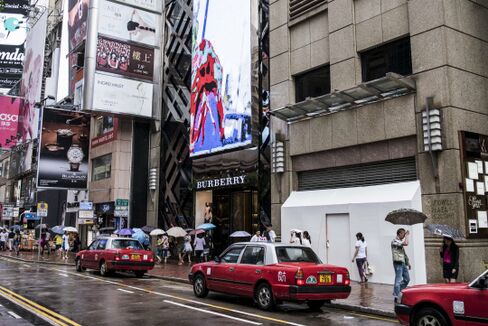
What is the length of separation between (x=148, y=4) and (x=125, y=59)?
4.39 m

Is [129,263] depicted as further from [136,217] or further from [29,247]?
[29,247]

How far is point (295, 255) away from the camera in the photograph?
Result: 11312mm

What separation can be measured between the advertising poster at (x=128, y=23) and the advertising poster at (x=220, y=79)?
5337mm

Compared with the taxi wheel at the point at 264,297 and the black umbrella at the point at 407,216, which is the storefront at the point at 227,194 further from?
the taxi wheel at the point at 264,297

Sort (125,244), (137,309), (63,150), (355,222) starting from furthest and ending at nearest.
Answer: (63,150) < (125,244) < (355,222) < (137,309)

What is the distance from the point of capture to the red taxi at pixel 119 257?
1811 centimetres

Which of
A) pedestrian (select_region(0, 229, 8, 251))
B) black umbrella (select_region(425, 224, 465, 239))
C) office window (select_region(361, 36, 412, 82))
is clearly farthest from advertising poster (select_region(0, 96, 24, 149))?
black umbrella (select_region(425, 224, 465, 239))

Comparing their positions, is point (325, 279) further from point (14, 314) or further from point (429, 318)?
point (14, 314)

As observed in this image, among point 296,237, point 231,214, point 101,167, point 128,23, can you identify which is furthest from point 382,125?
point 101,167

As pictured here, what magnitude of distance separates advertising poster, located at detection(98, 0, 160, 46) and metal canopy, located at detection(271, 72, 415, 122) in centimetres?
1480

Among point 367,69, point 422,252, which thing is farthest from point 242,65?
point 422,252

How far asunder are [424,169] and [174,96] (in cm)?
1922

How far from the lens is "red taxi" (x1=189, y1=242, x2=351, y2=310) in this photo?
10242 millimetres

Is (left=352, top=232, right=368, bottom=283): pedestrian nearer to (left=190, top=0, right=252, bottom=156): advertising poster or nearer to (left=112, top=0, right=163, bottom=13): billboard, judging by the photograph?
(left=190, top=0, right=252, bottom=156): advertising poster
